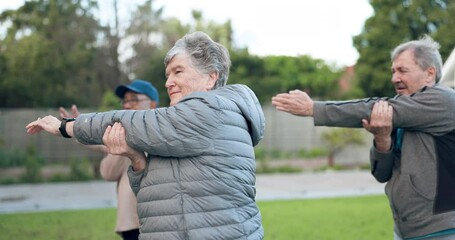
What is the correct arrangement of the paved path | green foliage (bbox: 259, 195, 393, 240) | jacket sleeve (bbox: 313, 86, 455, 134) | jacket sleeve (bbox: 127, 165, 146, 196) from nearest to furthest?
jacket sleeve (bbox: 127, 165, 146, 196), jacket sleeve (bbox: 313, 86, 455, 134), green foliage (bbox: 259, 195, 393, 240), the paved path

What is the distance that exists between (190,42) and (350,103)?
84 cm

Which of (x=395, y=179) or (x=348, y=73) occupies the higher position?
(x=395, y=179)

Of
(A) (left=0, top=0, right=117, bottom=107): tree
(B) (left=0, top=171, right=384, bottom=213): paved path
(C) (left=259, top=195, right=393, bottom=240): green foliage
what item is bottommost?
(B) (left=0, top=171, right=384, bottom=213): paved path

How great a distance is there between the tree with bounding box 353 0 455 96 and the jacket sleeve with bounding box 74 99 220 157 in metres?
21.1

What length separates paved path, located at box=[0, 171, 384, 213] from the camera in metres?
13.4

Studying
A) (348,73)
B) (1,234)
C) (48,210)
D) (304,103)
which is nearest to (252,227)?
(304,103)

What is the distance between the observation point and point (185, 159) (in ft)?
8.60

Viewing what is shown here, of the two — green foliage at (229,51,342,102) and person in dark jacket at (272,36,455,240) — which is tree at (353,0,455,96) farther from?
person in dark jacket at (272,36,455,240)

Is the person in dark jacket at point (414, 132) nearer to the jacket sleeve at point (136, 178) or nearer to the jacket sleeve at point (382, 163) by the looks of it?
the jacket sleeve at point (382, 163)

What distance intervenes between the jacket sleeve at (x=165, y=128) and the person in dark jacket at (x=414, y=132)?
608 millimetres

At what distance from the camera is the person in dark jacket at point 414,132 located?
10.3 feet

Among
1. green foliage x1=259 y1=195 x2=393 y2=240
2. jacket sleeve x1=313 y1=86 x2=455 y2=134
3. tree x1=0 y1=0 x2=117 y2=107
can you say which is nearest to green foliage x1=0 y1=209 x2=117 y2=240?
green foliage x1=259 y1=195 x2=393 y2=240

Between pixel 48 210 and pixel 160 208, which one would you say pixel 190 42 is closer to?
pixel 160 208

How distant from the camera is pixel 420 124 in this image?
317cm
